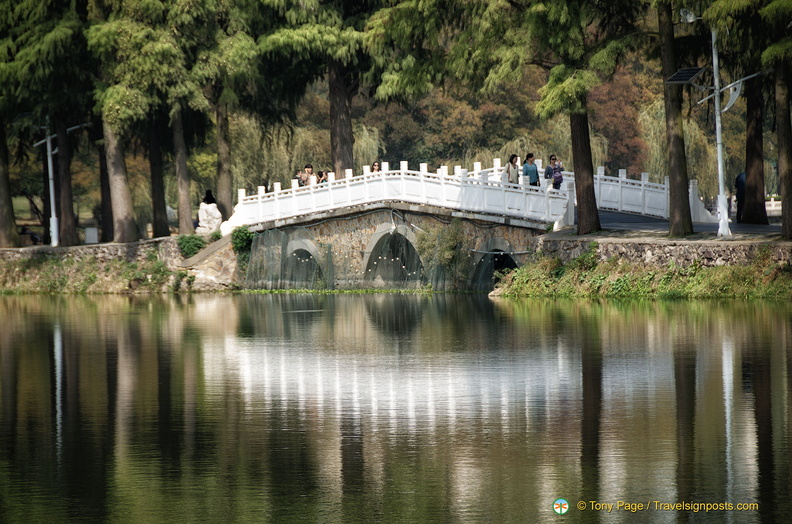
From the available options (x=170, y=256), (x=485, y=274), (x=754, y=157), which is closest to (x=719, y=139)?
(x=754, y=157)

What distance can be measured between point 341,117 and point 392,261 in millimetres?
7586

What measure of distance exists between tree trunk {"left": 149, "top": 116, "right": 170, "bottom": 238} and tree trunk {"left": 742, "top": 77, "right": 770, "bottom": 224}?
1948 cm

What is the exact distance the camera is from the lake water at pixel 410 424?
9586 mm

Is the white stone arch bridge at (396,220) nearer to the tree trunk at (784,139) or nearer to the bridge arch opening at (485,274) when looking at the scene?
the bridge arch opening at (485,274)

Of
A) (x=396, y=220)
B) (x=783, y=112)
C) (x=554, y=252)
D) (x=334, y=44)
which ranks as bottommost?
(x=554, y=252)

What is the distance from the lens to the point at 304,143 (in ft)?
179

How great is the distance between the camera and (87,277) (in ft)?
131

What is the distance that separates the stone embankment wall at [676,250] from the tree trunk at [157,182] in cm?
1806

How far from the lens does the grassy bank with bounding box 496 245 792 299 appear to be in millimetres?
24875

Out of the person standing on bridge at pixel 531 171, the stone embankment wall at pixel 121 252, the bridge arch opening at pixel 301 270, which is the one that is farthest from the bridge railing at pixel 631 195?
the stone embankment wall at pixel 121 252

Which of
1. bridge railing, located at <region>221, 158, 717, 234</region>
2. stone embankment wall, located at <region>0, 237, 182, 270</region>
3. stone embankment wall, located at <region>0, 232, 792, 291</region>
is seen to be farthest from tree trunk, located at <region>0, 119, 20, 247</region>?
bridge railing, located at <region>221, 158, 717, 234</region>

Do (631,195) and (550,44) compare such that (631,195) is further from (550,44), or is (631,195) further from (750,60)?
(750,60)

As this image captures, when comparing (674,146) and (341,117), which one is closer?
(674,146)

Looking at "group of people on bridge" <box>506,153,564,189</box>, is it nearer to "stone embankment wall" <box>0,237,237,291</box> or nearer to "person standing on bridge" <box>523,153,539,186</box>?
"person standing on bridge" <box>523,153,539,186</box>
